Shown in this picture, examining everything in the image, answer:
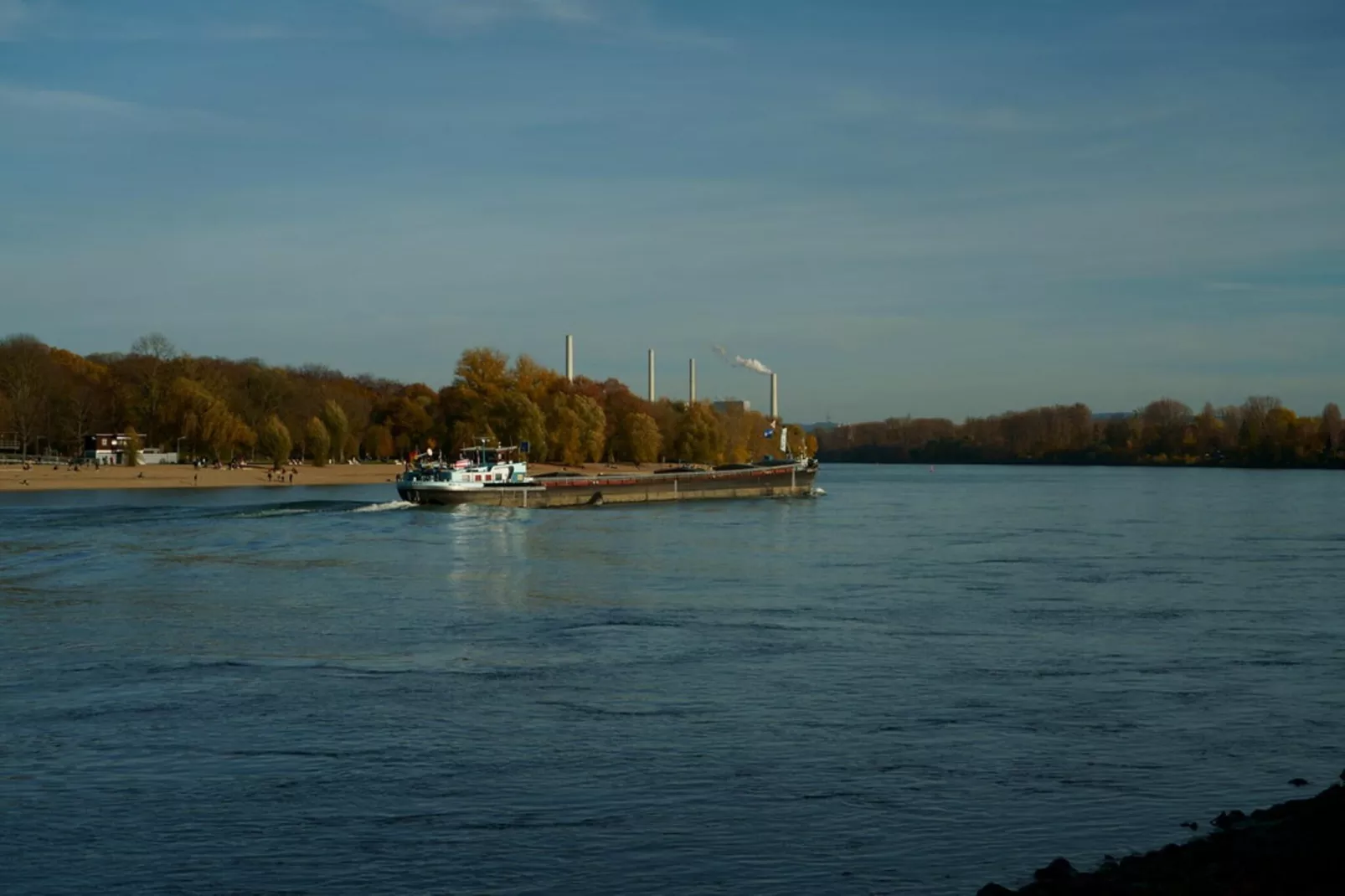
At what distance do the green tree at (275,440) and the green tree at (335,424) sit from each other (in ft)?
26.4

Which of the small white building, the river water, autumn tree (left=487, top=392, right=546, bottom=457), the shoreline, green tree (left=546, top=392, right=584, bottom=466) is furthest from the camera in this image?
green tree (left=546, top=392, right=584, bottom=466)

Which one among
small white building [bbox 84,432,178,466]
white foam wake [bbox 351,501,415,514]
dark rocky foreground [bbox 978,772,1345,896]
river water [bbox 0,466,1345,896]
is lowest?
river water [bbox 0,466,1345,896]

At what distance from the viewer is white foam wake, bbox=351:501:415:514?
74.9 meters

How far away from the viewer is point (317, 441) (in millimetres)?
126500

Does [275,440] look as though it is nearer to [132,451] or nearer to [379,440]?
[132,451]

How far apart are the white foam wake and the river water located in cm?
3135

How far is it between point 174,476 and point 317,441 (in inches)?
683

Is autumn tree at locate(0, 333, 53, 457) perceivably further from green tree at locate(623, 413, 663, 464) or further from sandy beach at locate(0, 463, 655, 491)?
green tree at locate(623, 413, 663, 464)

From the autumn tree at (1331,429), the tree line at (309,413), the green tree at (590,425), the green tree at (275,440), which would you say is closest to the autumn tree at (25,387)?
the tree line at (309,413)

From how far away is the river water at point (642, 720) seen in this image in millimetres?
13070

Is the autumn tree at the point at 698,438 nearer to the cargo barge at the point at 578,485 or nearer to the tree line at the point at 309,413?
the tree line at the point at 309,413

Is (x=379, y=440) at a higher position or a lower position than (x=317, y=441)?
higher

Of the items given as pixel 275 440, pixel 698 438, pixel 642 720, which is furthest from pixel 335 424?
pixel 642 720

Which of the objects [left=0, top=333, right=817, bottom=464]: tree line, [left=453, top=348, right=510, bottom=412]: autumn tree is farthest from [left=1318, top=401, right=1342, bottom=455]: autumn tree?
[left=453, top=348, right=510, bottom=412]: autumn tree
